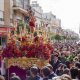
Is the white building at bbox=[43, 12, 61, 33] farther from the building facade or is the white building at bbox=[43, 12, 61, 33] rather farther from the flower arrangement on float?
the flower arrangement on float

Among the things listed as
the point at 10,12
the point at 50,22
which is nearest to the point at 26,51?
the point at 10,12

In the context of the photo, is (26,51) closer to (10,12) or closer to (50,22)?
(10,12)

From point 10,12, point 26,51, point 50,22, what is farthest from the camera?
point 50,22

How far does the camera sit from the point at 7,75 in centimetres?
1167

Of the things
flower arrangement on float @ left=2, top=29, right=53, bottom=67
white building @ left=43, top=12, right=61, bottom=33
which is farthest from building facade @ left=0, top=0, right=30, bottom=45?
white building @ left=43, top=12, right=61, bottom=33

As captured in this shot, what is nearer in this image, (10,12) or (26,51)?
(26,51)

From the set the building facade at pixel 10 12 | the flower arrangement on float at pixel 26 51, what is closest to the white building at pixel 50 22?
the building facade at pixel 10 12

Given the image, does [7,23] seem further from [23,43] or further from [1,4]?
[23,43]

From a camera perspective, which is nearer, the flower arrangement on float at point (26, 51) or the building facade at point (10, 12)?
the flower arrangement on float at point (26, 51)

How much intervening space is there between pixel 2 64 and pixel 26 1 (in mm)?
44610

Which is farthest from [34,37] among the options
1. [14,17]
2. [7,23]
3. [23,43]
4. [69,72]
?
[14,17]

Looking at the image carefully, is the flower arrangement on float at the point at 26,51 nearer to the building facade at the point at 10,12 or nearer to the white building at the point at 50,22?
the building facade at the point at 10,12

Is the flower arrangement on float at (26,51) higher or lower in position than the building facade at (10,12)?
lower

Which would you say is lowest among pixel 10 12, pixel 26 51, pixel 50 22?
pixel 26 51
